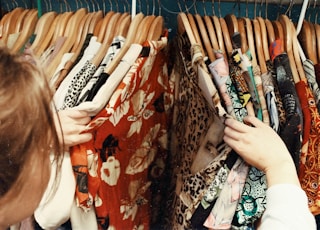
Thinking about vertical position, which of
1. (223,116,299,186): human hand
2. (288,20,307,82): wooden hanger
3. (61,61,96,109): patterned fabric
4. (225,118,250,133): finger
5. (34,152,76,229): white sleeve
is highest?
(288,20,307,82): wooden hanger

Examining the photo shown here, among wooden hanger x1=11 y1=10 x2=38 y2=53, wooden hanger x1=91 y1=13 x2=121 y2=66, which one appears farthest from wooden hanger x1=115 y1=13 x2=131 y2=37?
wooden hanger x1=11 y1=10 x2=38 y2=53

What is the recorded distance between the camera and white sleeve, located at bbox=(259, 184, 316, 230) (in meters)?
0.56

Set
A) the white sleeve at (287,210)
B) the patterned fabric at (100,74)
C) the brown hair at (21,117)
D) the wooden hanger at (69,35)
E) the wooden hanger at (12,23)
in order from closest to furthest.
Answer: the brown hair at (21,117) < the white sleeve at (287,210) < the patterned fabric at (100,74) < the wooden hanger at (69,35) < the wooden hanger at (12,23)

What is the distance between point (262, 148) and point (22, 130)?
370 mm

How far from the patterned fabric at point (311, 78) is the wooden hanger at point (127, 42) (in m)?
0.33

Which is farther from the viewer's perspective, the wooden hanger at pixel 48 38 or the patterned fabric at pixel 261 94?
the wooden hanger at pixel 48 38

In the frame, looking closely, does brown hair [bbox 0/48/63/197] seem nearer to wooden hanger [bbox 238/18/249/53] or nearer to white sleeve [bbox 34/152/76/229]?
white sleeve [bbox 34/152/76/229]

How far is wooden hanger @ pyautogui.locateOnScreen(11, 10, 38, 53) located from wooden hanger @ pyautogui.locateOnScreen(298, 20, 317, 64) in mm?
580

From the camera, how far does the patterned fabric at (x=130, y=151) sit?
648 millimetres

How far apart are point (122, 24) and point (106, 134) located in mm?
251

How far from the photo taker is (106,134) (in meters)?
0.68

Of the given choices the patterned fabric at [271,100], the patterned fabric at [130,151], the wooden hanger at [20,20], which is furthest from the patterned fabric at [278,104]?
the wooden hanger at [20,20]

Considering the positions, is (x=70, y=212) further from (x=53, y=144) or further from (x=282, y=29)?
(x=282, y=29)

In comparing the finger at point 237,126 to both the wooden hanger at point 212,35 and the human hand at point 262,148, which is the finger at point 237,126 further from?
the wooden hanger at point 212,35
